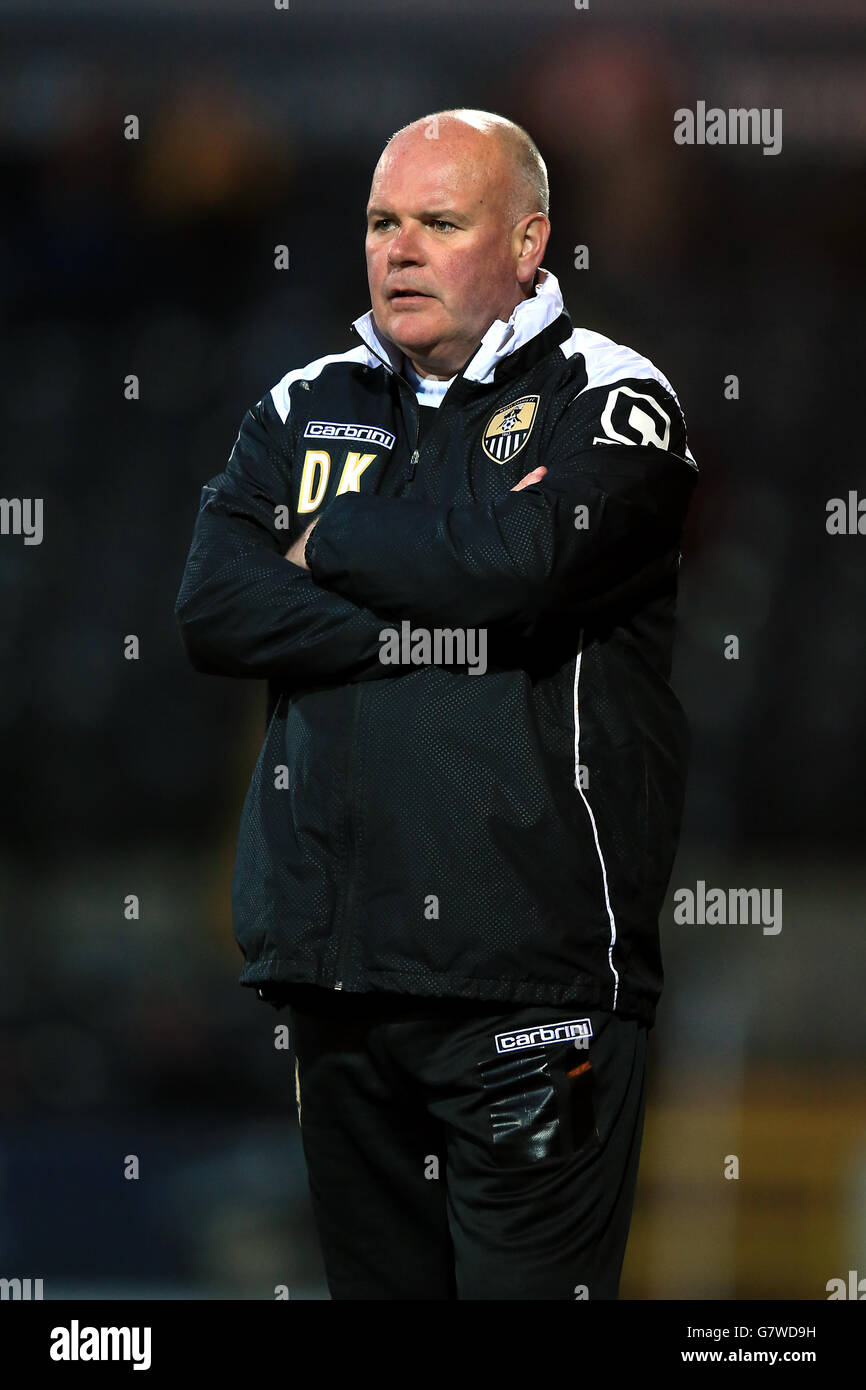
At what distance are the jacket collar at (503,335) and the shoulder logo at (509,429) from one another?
0.05 metres

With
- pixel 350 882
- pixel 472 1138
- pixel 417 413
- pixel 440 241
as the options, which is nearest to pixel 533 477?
pixel 417 413

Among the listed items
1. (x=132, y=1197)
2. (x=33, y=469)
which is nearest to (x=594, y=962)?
(x=132, y=1197)

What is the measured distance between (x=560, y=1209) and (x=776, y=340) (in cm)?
198

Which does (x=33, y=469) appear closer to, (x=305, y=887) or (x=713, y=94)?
(x=713, y=94)

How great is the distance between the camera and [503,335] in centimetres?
177

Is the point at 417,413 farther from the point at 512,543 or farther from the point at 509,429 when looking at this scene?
the point at 512,543

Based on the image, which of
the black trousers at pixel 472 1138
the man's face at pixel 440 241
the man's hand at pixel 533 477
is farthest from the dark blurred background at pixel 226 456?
Result: the man's hand at pixel 533 477

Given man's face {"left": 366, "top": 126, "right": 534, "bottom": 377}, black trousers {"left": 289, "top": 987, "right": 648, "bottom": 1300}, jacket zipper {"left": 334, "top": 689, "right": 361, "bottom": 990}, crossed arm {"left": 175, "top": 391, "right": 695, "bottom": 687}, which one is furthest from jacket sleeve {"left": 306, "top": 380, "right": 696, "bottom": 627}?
black trousers {"left": 289, "top": 987, "right": 648, "bottom": 1300}

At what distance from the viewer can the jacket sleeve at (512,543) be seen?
1.59 m

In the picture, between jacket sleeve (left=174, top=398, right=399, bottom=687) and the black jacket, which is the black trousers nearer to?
the black jacket

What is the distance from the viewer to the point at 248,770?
10.7ft

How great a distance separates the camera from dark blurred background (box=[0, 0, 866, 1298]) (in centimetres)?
296

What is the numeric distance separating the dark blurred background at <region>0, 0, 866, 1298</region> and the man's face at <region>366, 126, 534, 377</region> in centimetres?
127

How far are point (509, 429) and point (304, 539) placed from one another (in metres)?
0.25
